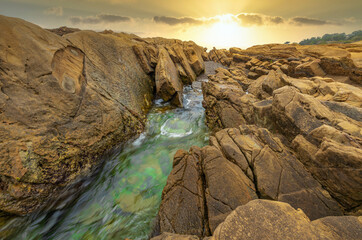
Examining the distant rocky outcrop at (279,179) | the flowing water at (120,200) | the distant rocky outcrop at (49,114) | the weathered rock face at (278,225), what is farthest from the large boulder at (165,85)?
the weathered rock face at (278,225)

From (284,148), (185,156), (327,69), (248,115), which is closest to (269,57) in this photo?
(327,69)

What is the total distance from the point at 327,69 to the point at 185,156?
22.1 metres

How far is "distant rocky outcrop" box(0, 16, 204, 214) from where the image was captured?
531 centimetres

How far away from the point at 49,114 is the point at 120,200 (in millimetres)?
5139

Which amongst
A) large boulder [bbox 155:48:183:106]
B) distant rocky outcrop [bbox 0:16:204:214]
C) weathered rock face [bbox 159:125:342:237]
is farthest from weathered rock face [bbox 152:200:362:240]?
large boulder [bbox 155:48:183:106]

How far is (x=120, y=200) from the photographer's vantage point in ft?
22.2

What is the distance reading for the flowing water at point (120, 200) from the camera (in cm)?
556

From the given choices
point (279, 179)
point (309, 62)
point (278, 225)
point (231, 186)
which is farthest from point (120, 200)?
point (309, 62)

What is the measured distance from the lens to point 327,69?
17109 mm

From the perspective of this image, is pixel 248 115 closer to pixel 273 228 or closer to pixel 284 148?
pixel 284 148

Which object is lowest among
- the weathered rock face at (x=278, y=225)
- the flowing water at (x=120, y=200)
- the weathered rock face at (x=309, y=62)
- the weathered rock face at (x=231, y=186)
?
the flowing water at (x=120, y=200)

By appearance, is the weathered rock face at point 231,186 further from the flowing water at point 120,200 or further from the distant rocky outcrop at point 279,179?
the flowing water at point 120,200

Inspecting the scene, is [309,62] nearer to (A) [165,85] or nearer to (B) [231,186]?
(A) [165,85]

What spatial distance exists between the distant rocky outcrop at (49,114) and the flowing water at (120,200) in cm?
73
